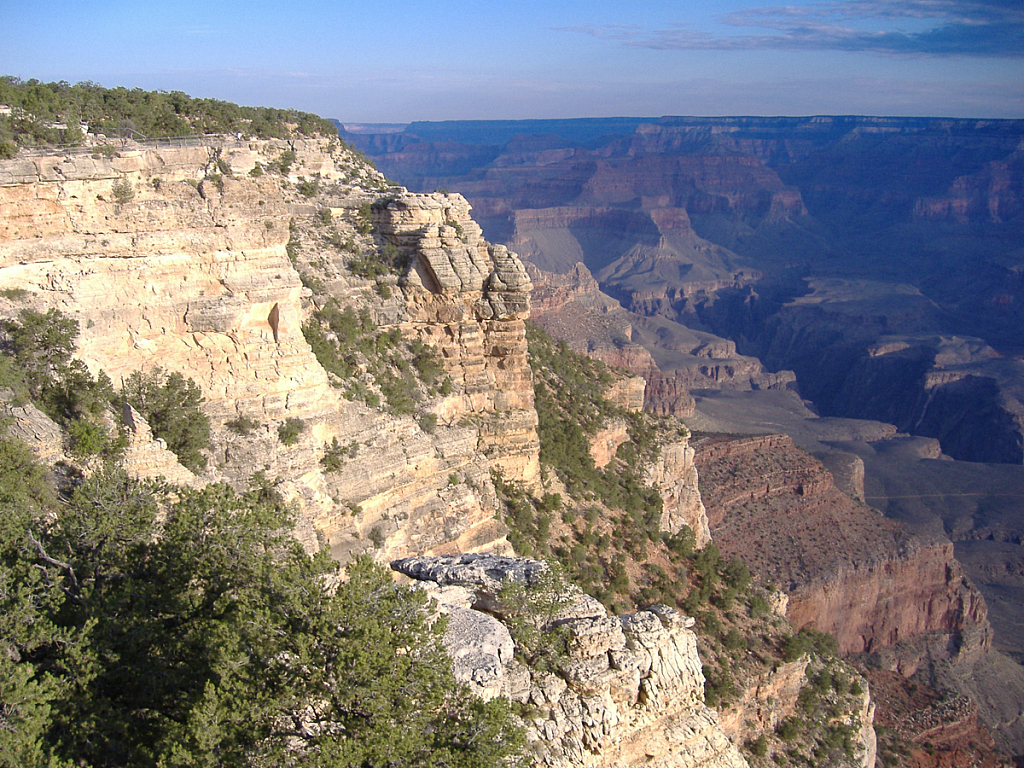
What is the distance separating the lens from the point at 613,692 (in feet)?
38.5

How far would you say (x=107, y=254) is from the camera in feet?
51.9

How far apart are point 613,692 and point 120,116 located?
20.2 metres

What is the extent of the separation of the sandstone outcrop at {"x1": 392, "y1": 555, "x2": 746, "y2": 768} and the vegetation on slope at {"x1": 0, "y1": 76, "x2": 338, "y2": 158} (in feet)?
47.3

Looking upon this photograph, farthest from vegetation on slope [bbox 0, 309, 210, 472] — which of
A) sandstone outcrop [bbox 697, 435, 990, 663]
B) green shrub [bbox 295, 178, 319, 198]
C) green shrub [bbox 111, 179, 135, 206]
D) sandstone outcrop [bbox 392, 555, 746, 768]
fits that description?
sandstone outcrop [bbox 697, 435, 990, 663]

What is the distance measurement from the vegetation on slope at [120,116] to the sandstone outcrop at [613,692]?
14.4 meters

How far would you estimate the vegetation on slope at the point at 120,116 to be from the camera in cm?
1736

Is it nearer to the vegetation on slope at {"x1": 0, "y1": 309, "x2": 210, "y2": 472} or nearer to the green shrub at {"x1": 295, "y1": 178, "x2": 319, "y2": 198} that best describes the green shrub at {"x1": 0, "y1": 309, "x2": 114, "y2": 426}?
the vegetation on slope at {"x1": 0, "y1": 309, "x2": 210, "y2": 472}

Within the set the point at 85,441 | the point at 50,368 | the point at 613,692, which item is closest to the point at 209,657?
the point at 613,692

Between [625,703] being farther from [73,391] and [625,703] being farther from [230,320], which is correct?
[73,391]

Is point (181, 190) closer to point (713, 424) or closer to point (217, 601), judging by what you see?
point (217, 601)

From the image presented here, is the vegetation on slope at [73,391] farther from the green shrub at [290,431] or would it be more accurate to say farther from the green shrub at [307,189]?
the green shrub at [307,189]

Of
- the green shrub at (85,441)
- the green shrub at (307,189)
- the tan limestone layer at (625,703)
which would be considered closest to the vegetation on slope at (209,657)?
the tan limestone layer at (625,703)

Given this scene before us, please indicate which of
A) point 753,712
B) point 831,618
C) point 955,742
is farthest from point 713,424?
point 753,712

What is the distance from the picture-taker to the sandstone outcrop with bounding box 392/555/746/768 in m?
11.1
